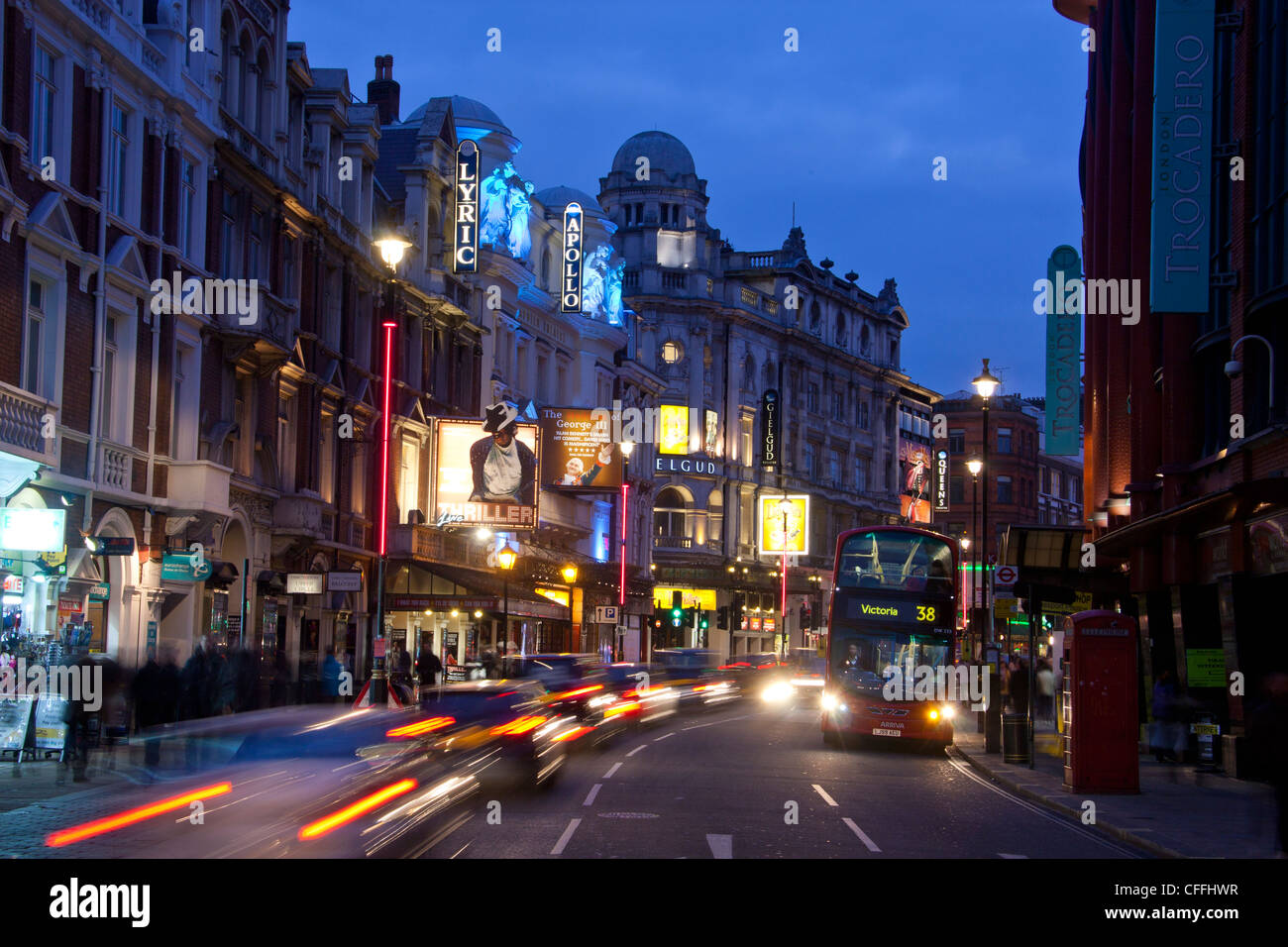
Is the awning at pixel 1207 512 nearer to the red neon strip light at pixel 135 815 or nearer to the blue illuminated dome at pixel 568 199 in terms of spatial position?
the red neon strip light at pixel 135 815

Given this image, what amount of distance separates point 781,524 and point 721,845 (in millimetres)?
72156

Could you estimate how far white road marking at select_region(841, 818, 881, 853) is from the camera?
15922mm

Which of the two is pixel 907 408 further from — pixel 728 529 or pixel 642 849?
pixel 642 849

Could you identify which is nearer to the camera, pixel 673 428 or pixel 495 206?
pixel 495 206

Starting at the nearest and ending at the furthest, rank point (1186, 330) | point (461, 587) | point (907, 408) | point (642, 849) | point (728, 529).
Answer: point (642, 849), point (1186, 330), point (461, 587), point (728, 529), point (907, 408)

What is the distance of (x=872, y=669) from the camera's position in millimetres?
31500

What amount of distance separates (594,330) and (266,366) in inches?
1129

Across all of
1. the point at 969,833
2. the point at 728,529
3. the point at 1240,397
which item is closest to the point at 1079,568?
the point at 1240,397

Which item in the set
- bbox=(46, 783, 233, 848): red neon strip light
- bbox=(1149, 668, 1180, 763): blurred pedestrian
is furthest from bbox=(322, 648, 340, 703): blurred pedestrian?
bbox=(46, 783, 233, 848): red neon strip light

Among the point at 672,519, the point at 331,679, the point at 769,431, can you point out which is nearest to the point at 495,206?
the point at 331,679

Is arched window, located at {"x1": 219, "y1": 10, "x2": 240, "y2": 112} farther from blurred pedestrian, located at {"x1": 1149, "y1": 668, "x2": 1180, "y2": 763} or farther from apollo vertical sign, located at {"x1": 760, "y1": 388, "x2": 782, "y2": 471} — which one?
apollo vertical sign, located at {"x1": 760, "y1": 388, "x2": 782, "y2": 471}

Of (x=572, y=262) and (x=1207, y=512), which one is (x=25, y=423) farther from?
(x=572, y=262)

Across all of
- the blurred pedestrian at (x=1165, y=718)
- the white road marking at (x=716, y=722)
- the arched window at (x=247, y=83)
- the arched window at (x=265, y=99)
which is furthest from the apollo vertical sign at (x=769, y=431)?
the blurred pedestrian at (x=1165, y=718)

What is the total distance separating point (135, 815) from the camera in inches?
420
